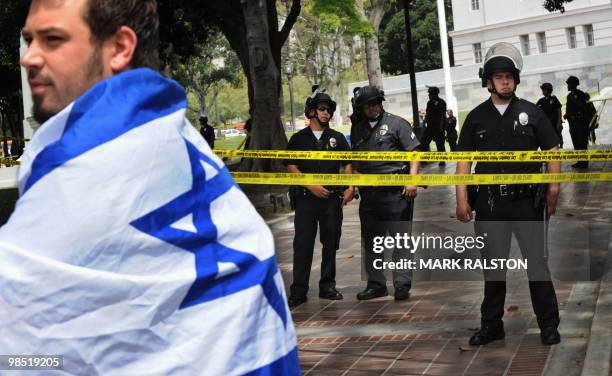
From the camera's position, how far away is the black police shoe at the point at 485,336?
7.29 meters

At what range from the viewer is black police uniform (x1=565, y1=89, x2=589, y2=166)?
2106cm

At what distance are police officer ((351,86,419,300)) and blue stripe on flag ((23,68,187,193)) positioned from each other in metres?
7.76

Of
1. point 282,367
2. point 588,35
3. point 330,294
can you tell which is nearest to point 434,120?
point 330,294

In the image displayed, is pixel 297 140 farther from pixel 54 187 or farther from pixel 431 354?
pixel 54 187

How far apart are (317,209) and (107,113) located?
26.9 ft

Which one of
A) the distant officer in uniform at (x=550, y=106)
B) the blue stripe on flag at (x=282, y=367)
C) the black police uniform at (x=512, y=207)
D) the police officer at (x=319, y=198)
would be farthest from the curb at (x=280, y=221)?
the blue stripe on flag at (x=282, y=367)

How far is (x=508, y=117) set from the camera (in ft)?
24.1

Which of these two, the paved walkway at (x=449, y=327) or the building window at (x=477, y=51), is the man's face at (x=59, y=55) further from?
the building window at (x=477, y=51)

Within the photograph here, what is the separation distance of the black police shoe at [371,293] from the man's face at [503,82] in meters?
2.74

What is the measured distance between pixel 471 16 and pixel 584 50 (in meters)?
14.7

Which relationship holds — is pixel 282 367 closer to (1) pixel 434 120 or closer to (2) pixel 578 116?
(2) pixel 578 116

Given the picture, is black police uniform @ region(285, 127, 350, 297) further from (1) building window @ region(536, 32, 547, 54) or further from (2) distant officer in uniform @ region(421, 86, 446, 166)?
(1) building window @ region(536, 32, 547, 54)

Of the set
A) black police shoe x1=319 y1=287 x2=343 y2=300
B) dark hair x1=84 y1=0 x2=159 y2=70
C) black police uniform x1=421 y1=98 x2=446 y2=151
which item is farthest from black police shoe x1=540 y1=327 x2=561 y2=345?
black police uniform x1=421 y1=98 x2=446 y2=151

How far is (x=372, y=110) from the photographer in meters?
9.70
